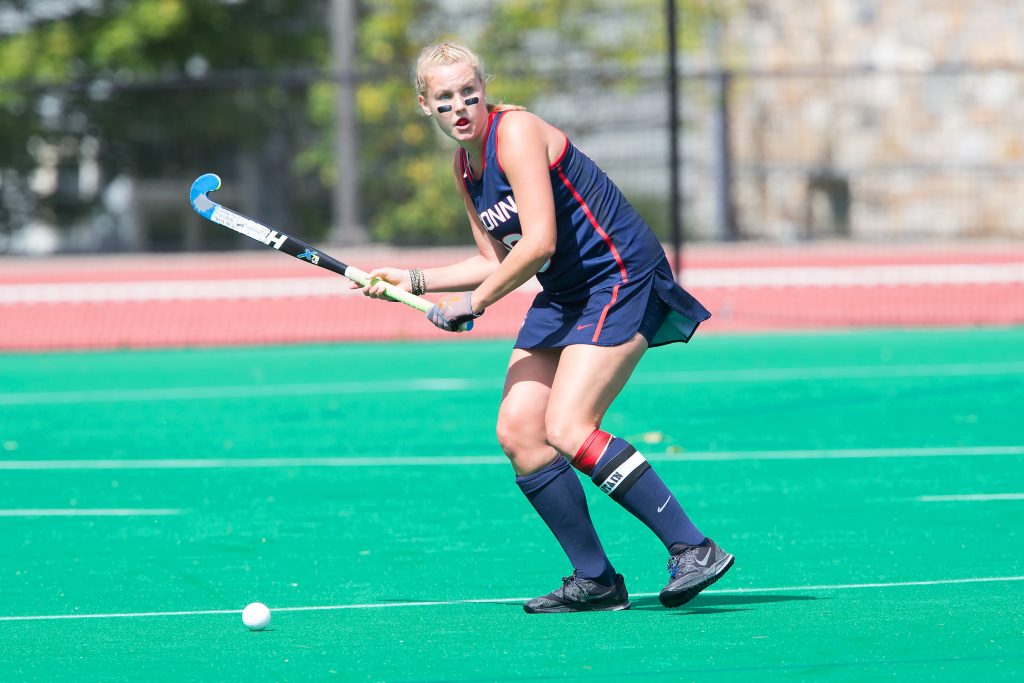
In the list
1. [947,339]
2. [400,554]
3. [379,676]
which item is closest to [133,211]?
[947,339]

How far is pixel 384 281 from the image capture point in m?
5.68

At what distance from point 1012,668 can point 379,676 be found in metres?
1.70

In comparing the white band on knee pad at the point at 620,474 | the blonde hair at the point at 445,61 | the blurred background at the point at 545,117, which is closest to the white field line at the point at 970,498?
the white band on knee pad at the point at 620,474

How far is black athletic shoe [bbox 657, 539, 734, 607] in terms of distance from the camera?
16.8 ft

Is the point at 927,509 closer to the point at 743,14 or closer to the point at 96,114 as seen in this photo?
the point at 96,114

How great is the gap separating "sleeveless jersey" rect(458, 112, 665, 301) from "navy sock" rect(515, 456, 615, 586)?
0.59 m

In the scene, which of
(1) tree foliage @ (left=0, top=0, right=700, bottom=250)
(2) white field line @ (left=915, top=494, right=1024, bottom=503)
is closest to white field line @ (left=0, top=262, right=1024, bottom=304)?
(1) tree foliage @ (left=0, top=0, right=700, bottom=250)

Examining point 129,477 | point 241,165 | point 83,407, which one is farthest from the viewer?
point 241,165

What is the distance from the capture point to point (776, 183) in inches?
743

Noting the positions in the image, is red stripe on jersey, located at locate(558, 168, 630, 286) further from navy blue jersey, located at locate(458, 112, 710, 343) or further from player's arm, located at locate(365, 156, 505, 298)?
player's arm, located at locate(365, 156, 505, 298)

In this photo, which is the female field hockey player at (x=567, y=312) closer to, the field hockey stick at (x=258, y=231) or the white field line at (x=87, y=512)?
the field hockey stick at (x=258, y=231)

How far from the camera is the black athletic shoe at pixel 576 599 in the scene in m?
5.32

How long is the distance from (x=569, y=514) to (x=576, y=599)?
0.89 ft

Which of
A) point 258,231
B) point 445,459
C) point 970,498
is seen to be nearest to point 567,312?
point 258,231
